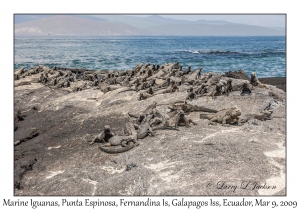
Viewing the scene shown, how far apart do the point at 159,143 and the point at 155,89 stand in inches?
316

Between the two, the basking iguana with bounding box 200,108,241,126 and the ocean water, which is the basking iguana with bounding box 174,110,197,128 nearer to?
the basking iguana with bounding box 200,108,241,126

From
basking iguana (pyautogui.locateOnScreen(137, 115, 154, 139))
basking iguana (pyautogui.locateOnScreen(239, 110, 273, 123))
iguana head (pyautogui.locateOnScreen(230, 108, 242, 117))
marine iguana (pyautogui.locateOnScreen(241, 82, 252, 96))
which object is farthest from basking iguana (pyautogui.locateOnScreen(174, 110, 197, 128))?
marine iguana (pyautogui.locateOnScreen(241, 82, 252, 96))

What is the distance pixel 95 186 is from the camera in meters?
8.30

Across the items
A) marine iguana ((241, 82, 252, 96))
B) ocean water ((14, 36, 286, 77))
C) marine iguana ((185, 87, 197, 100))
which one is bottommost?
marine iguana ((185, 87, 197, 100))

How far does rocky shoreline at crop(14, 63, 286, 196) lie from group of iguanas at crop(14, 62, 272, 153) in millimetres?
62

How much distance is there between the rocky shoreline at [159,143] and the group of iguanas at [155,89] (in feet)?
0.20

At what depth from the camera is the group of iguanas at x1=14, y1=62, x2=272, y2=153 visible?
36.6 feet

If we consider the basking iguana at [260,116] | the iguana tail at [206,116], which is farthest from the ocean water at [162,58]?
the basking iguana at [260,116]

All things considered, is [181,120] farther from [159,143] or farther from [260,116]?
[260,116]

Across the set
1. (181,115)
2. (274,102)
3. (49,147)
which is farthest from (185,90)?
(49,147)

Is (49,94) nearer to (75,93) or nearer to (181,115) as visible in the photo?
(75,93)

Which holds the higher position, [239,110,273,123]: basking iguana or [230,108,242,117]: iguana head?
[230,108,242,117]: iguana head

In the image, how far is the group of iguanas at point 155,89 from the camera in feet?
36.6
